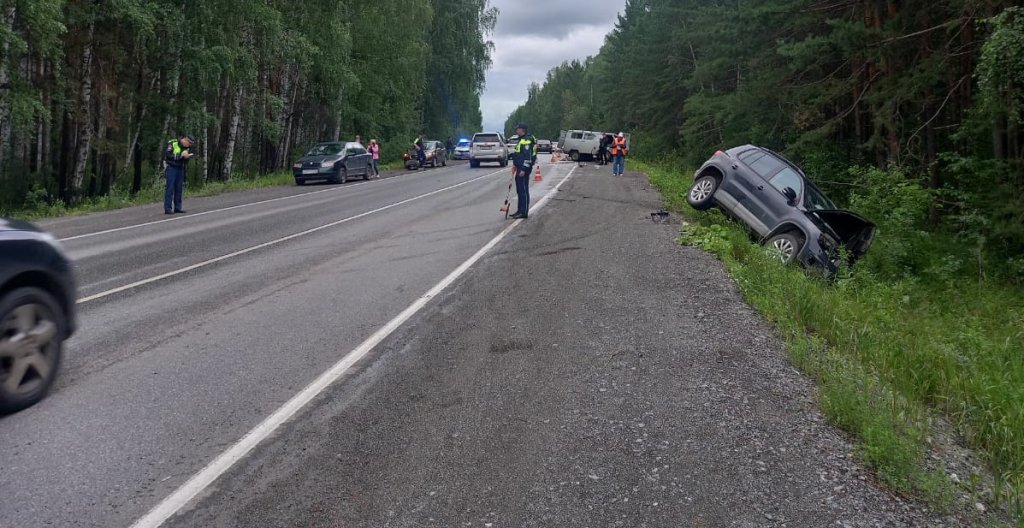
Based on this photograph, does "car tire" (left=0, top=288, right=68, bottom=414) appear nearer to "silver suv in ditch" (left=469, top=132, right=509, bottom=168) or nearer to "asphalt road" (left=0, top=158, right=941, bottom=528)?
"asphalt road" (left=0, top=158, right=941, bottom=528)

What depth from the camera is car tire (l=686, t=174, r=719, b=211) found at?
13.0 metres

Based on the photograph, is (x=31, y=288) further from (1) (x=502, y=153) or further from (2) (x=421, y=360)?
(1) (x=502, y=153)

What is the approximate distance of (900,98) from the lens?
627 inches

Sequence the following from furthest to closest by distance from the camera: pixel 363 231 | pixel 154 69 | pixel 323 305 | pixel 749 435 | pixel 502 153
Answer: pixel 502 153
pixel 154 69
pixel 363 231
pixel 323 305
pixel 749 435

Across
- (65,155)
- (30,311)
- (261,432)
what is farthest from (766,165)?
(65,155)

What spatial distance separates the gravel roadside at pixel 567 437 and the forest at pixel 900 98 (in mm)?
8680

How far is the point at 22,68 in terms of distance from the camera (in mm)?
20922

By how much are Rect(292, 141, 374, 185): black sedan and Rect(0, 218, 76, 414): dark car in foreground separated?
23846 mm

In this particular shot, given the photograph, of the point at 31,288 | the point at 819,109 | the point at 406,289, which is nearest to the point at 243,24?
the point at 819,109

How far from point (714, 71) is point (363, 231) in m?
17.7

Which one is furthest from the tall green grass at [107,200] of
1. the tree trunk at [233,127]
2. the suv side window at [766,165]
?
the suv side window at [766,165]

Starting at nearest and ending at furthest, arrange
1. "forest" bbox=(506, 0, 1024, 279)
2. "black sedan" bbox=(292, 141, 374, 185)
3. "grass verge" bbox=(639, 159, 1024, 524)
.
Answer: "grass verge" bbox=(639, 159, 1024, 524) < "forest" bbox=(506, 0, 1024, 279) < "black sedan" bbox=(292, 141, 374, 185)

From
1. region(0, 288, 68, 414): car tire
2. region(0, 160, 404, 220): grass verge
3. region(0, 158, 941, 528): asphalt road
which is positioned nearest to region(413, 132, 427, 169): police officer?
region(0, 160, 404, 220): grass verge

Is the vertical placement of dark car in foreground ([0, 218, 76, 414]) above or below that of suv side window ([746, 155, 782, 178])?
below
